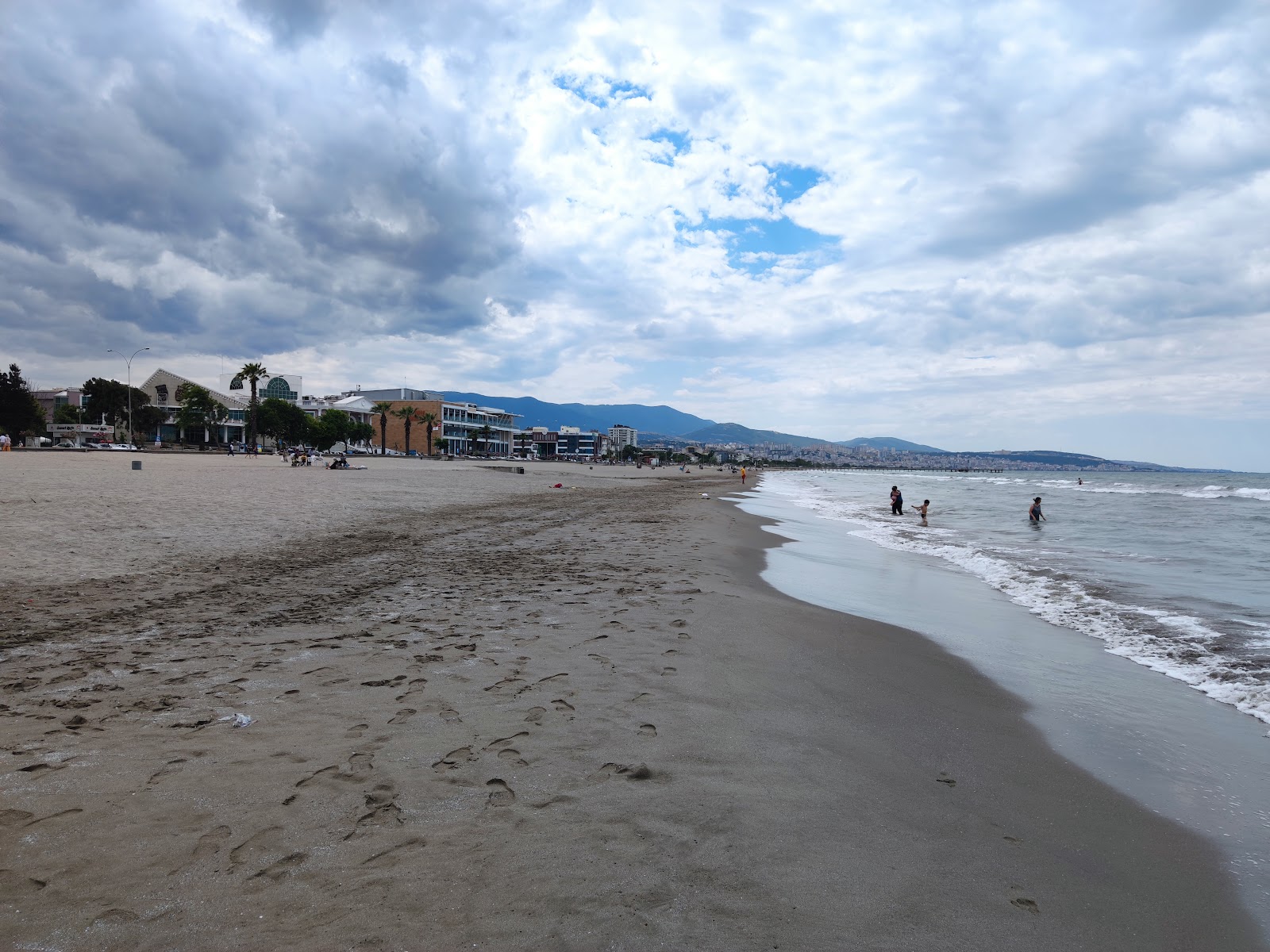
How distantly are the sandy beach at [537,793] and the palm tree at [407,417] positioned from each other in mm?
117533

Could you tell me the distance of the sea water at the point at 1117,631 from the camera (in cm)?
432

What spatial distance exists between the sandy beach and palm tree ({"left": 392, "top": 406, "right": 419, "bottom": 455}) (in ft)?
386

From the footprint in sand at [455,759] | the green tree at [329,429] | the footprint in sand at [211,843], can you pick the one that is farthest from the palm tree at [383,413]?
the footprint in sand at [211,843]

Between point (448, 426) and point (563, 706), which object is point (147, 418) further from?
point (563, 706)

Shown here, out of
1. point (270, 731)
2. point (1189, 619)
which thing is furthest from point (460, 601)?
point (1189, 619)

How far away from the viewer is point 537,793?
3490 millimetres

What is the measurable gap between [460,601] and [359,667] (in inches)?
106

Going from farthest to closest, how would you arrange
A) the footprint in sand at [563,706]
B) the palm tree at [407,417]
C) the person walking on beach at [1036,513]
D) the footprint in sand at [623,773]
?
the palm tree at [407,417], the person walking on beach at [1036,513], the footprint in sand at [563,706], the footprint in sand at [623,773]

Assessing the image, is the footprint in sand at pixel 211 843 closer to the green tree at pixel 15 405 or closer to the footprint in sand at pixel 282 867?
the footprint in sand at pixel 282 867

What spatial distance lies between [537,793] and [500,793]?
0.63 feet

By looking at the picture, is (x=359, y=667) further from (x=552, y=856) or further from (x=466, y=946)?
(x=466, y=946)

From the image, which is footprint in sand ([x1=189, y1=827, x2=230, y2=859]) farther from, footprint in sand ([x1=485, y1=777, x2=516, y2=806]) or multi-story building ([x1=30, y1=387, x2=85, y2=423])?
multi-story building ([x1=30, y1=387, x2=85, y2=423])

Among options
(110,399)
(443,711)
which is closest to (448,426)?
(110,399)

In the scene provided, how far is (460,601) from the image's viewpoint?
322 inches
